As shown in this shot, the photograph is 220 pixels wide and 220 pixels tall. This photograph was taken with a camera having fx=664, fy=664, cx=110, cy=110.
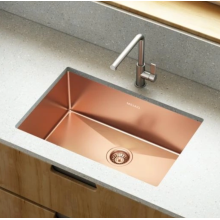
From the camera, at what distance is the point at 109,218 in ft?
6.90

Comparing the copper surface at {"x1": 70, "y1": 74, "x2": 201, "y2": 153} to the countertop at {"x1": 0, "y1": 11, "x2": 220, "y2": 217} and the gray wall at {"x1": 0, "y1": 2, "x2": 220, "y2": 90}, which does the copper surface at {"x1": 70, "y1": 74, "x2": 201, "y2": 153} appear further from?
the gray wall at {"x1": 0, "y1": 2, "x2": 220, "y2": 90}

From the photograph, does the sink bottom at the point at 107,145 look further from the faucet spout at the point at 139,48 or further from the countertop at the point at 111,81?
the faucet spout at the point at 139,48

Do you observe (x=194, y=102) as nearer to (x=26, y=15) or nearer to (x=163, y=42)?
(x=163, y=42)

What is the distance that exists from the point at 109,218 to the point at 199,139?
0.38 metres

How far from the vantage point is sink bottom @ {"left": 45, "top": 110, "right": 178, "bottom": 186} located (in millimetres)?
2271

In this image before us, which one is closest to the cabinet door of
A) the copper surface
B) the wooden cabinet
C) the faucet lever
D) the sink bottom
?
the wooden cabinet

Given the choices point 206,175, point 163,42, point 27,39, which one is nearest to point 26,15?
point 27,39

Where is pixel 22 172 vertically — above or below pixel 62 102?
below

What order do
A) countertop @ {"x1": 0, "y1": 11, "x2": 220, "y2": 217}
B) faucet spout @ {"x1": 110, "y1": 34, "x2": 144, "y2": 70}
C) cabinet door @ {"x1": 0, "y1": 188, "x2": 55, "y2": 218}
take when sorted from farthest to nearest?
1. cabinet door @ {"x1": 0, "y1": 188, "x2": 55, "y2": 218}
2. faucet spout @ {"x1": 110, "y1": 34, "x2": 144, "y2": 70}
3. countertop @ {"x1": 0, "y1": 11, "x2": 220, "y2": 217}

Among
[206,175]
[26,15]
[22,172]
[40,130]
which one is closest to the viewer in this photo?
[206,175]

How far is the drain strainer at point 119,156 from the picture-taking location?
2314 millimetres

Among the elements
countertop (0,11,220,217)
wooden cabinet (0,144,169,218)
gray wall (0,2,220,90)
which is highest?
gray wall (0,2,220,90)

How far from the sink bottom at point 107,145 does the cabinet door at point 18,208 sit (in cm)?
23

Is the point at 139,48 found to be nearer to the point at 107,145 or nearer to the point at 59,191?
the point at 107,145
